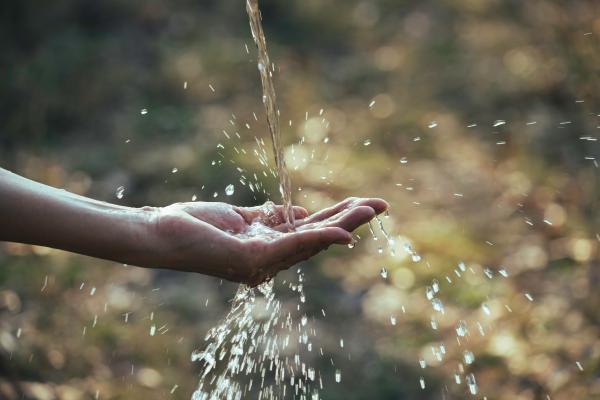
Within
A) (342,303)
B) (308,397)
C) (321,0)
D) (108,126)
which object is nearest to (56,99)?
(108,126)

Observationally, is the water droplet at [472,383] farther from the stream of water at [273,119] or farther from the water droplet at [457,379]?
the stream of water at [273,119]

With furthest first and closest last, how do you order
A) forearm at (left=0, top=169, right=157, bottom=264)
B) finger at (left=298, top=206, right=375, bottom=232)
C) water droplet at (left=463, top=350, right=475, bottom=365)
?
water droplet at (left=463, top=350, right=475, bottom=365)
finger at (left=298, top=206, right=375, bottom=232)
forearm at (left=0, top=169, right=157, bottom=264)

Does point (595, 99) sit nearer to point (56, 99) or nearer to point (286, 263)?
point (286, 263)

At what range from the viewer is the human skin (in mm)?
1775

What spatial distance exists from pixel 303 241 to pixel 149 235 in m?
0.35

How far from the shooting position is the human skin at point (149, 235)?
1.78 m

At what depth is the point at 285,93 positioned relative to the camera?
4.25 m

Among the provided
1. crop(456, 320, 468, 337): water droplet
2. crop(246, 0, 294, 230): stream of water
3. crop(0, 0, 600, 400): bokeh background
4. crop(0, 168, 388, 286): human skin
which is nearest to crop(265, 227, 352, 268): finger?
crop(0, 168, 388, 286): human skin

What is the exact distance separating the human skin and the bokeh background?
41.2 inches

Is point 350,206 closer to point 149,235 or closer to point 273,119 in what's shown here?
point 149,235

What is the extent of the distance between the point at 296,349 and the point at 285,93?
1709 millimetres

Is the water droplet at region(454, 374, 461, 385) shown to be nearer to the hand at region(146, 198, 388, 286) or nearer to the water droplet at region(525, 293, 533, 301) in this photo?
the water droplet at region(525, 293, 533, 301)

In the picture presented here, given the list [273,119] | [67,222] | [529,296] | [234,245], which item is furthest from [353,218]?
[273,119]

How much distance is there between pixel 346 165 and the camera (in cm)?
377
